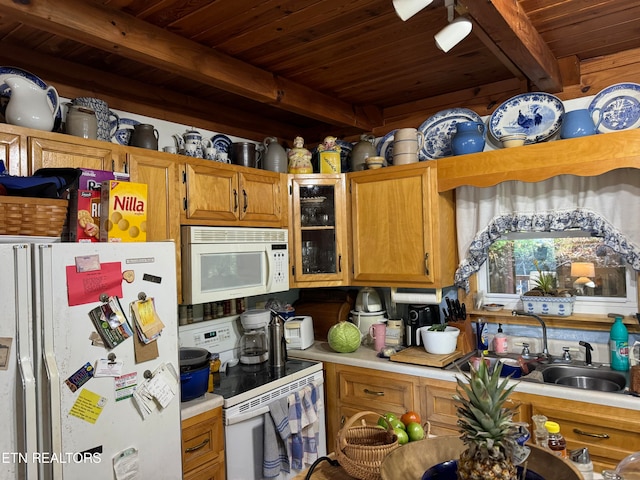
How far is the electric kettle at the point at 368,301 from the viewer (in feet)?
9.63

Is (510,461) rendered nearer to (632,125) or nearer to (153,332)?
(153,332)

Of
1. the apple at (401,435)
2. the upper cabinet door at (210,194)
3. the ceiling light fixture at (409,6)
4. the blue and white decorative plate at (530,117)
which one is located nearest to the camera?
the apple at (401,435)

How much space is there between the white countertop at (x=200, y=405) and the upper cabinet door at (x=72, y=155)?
1.09 metres

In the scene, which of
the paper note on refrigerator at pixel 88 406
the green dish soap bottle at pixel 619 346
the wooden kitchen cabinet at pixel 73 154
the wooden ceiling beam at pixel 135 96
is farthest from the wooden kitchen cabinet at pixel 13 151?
the green dish soap bottle at pixel 619 346

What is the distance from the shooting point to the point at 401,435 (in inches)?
45.8

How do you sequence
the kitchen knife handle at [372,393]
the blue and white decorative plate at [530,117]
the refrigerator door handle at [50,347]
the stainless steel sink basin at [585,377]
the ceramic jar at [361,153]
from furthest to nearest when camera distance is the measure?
the ceramic jar at [361,153]
the kitchen knife handle at [372,393]
the blue and white decorative plate at [530,117]
the stainless steel sink basin at [585,377]
the refrigerator door handle at [50,347]

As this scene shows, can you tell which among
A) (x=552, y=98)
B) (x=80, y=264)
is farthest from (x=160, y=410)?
(x=552, y=98)

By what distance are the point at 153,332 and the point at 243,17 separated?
1298mm

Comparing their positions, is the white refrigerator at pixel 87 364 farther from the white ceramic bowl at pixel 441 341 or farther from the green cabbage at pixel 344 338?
the white ceramic bowl at pixel 441 341

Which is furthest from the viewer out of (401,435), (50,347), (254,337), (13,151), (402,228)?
(254,337)

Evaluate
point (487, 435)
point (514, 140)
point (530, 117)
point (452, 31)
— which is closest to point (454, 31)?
point (452, 31)

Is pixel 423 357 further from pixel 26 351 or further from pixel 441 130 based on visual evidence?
pixel 26 351

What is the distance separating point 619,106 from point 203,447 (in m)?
2.54

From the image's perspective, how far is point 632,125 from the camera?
6.98ft
